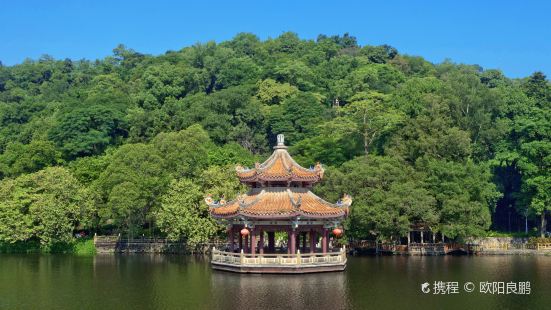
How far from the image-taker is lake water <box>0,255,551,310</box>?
2719cm

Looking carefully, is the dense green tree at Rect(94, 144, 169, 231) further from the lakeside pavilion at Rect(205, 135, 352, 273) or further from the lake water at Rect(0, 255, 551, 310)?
the lakeside pavilion at Rect(205, 135, 352, 273)

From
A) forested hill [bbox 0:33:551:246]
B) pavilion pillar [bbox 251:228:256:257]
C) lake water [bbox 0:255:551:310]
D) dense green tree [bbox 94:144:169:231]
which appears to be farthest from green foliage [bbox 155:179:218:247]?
pavilion pillar [bbox 251:228:256:257]

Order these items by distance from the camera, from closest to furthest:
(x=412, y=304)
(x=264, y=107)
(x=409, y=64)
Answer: (x=412, y=304), (x=264, y=107), (x=409, y=64)

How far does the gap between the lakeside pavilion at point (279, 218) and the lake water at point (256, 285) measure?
968 mm

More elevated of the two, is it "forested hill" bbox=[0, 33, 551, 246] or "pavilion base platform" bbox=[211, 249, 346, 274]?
"forested hill" bbox=[0, 33, 551, 246]

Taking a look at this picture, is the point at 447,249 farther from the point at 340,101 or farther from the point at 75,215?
the point at 340,101

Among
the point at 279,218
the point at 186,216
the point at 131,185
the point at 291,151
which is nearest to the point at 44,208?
the point at 131,185

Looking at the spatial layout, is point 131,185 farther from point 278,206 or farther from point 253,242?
point 278,206

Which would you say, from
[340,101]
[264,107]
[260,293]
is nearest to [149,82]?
[264,107]

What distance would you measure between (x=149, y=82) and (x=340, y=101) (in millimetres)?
29350

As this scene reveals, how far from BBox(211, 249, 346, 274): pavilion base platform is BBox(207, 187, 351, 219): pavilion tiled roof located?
2360mm

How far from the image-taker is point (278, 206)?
37.9 metres

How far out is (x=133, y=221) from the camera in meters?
52.7

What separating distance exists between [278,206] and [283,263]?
11.5ft
